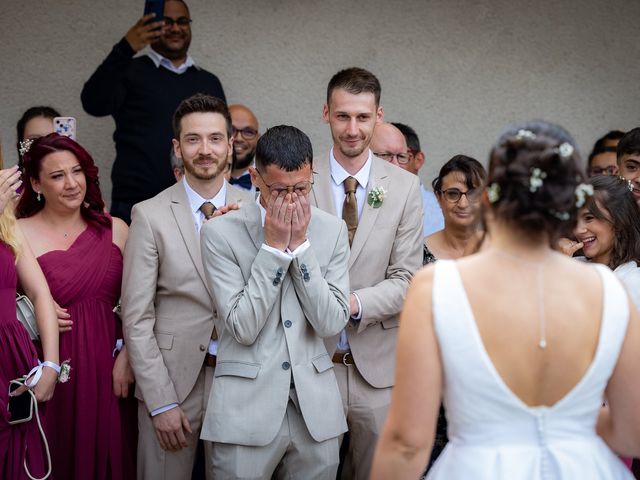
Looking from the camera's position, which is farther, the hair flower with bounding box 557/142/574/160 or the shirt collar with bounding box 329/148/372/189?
the shirt collar with bounding box 329/148/372/189

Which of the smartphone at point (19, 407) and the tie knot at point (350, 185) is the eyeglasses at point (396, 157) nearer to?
the tie knot at point (350, 185)

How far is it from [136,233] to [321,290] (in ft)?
3.93

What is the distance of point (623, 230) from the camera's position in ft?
14.2

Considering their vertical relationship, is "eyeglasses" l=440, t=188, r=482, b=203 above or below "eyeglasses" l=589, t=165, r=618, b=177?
below

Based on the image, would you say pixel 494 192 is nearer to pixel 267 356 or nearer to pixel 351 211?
pixel 267 356

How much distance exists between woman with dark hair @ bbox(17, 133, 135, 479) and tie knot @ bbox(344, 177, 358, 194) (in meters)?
1.26

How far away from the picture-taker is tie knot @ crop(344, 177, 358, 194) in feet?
14.8

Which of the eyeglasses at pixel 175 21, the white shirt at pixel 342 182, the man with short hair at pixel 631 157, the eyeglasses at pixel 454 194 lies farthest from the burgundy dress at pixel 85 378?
the man with short hair at pixel 631 157

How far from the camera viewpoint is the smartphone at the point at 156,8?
5.93 metres

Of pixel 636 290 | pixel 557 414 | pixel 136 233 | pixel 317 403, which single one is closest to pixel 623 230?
pixel 636 290

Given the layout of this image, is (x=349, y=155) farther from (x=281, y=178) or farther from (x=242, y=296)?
(x=242, y=296)

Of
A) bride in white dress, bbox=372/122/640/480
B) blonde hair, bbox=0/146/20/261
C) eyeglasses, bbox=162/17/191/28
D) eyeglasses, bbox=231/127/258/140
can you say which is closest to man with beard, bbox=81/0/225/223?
eyeglasses, bbox=162/17/191/28

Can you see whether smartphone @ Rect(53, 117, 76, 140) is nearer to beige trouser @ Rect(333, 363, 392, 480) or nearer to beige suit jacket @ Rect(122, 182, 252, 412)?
beige suit jacket @ Rect(122, 182, 252, 412)

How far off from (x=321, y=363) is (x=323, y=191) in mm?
1028
